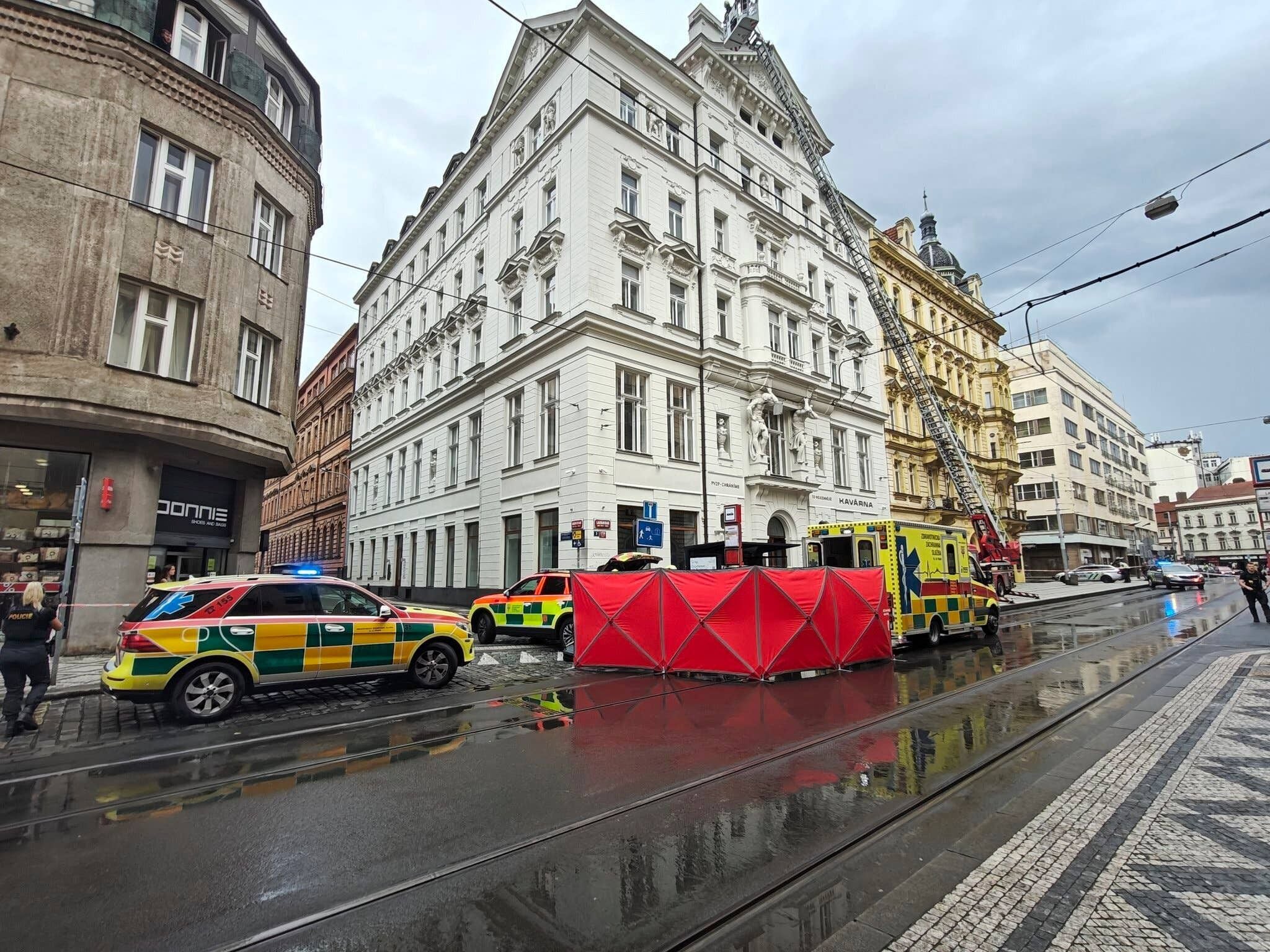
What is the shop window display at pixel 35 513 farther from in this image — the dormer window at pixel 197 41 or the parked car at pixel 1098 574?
the parked car at pixel 1098 574

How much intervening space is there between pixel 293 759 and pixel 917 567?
12.8 m

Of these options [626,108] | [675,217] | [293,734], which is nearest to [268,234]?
[293,734]

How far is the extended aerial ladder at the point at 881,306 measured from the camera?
2802cm

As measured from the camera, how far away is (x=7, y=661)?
6.82 metres

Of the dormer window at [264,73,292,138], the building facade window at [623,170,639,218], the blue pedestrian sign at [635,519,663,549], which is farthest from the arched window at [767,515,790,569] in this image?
the dormer window at [264,73,292,138]

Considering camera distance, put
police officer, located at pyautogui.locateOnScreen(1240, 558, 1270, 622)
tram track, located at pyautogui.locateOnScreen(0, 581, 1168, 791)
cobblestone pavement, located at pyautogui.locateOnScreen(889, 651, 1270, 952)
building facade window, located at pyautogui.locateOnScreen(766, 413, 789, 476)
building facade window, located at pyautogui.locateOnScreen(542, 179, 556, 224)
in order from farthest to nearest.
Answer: building facade window, located at pyautogui.locateOnScreen(766, 413, 789, 476)
building facade window, located at pyautogui.locateOnScreen(542, 179, 556, 224)
police officer, located at pyautogui.locateOnScreen(1240, 558, 1270, 622)
tram track, located at pyautogui.locateOnScreen(0, 581, 1168, 791)
cobblestone pavement, located at pyautogui.locateOnScreen(889, 651, 1270, 952)

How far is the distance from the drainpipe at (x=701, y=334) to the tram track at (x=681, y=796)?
45.2 ft

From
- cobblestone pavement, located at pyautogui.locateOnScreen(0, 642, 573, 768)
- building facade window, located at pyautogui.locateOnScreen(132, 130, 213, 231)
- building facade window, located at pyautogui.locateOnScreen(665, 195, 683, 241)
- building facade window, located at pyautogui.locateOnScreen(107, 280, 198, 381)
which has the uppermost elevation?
building facade window, located at pyautogui.locateOnScreen(665, 195, 683, 241)

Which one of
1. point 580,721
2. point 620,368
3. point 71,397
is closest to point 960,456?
point 620,368

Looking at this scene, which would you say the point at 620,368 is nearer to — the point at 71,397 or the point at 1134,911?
the point at 71,397

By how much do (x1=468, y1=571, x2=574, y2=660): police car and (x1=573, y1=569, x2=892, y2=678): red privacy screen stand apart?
2.01 meters

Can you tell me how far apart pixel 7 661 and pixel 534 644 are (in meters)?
10.3

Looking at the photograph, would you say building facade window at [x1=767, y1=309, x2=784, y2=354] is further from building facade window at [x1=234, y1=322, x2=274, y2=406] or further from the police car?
building facade window at [x1=234, y1=322, x2=274, y2=406]

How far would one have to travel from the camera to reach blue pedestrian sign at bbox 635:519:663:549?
1706 centimetres
